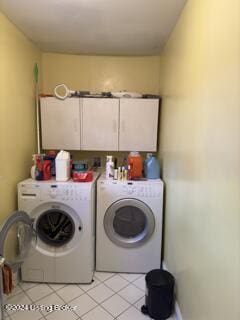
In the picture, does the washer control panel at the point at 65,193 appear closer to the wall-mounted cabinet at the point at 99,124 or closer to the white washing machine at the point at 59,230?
the white washing machine at the point at 59,230

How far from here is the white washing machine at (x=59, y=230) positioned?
2.12 m

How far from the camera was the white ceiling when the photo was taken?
1.70 m

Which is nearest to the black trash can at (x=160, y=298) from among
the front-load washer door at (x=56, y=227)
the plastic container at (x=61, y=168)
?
the front-load washer door at (x=56, y=227)

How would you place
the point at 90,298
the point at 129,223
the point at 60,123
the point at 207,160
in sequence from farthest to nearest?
the point at 60,123 < the point at 129,223 < the point at 90,298 < the point at 207,160

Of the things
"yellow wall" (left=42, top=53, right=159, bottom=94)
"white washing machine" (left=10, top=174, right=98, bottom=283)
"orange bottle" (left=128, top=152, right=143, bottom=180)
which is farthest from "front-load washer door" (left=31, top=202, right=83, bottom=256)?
"yellow wall" (left=42, top=53, right=159, bottom=94)

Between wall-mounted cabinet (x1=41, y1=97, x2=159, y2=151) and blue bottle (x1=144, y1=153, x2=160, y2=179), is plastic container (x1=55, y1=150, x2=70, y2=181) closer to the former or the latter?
wall-mounted cabinet (x1=41, y1=97, x2=159, y2=151)

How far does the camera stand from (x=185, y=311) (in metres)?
1.62

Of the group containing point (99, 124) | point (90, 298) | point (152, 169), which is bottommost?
point (90, 298)

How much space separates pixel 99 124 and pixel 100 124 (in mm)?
11

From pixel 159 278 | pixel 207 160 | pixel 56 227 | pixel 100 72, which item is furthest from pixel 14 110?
pixel 159 278

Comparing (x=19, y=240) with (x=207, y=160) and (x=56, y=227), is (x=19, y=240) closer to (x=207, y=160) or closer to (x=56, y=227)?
(x=56, y=227)

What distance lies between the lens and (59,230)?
88.3 inches

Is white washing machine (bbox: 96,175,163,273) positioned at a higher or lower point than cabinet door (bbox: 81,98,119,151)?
lower

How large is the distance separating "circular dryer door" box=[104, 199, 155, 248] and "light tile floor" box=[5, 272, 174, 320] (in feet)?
1.15
